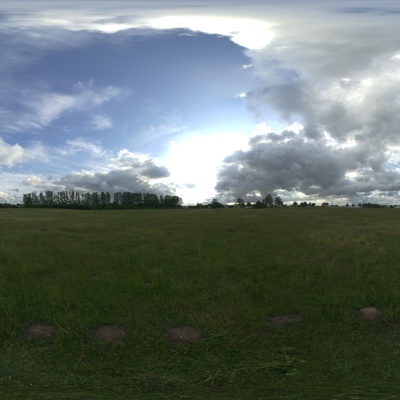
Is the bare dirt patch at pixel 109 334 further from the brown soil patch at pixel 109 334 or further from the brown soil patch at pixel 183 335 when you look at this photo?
the brown soil patch at pixel 183 335

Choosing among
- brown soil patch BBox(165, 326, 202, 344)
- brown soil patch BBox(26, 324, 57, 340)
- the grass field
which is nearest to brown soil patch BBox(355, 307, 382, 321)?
the grass field

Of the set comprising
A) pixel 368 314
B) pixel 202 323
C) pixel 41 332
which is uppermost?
pixel 368 314

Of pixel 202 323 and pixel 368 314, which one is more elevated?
pixel 368 314

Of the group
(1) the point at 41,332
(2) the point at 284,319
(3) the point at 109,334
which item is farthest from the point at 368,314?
(1) the point at 41,332

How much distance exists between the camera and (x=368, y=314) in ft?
34.8

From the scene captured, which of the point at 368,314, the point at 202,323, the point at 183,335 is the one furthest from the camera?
the point at 368,314

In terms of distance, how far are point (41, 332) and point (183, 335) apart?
12.6 feet

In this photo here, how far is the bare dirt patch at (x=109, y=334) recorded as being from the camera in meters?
9.33

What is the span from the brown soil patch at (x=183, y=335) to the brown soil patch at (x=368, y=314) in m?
4.75

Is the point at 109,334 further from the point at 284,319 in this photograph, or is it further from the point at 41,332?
the point at 284,319

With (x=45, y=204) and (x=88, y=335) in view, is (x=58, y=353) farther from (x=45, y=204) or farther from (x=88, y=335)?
(x=45, y=204)

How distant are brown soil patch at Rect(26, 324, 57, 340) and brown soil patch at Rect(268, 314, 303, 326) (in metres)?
5.96

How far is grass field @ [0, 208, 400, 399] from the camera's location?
23.6ft

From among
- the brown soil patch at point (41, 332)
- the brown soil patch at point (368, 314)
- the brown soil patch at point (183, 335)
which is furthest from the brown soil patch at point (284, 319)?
the brown soil patch at point (41, 332)
